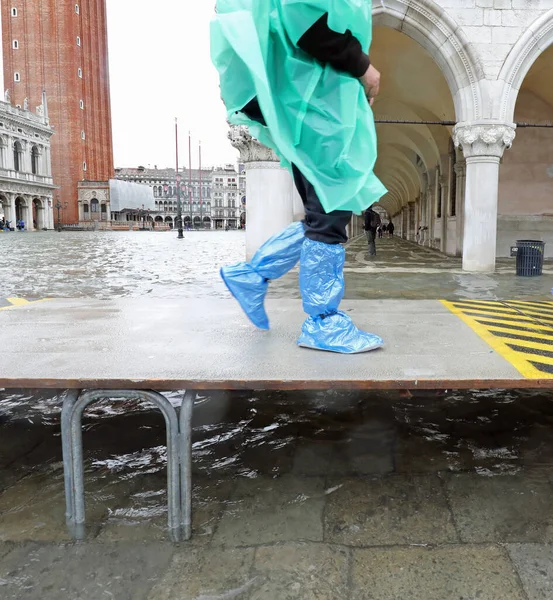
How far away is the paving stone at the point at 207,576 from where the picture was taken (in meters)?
1.62

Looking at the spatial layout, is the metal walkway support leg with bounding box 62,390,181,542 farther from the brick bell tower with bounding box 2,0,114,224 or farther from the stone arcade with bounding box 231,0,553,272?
the brick bell tower with bounding box 2,0,114,224

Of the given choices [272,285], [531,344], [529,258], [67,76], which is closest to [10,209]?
[67,76]

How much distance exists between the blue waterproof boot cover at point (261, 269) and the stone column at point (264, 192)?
8.61 m

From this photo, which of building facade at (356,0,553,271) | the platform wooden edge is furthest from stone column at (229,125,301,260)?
the platform wooden edge

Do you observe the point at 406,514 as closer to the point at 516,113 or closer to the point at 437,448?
the point at 437,448

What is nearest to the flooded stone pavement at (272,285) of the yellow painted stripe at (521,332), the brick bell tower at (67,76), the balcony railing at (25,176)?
the yellow painted stripe at (521,332)

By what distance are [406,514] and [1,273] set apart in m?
10.9

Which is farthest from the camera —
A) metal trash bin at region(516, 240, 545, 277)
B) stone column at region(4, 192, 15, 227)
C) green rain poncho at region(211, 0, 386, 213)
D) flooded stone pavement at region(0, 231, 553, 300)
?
stone column at region(4, 192, 15, 227)

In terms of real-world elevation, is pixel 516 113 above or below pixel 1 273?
above

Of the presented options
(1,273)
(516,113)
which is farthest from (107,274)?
(516,113)

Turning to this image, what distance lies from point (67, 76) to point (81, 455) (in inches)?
3007

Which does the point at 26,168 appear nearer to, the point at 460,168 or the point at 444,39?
the point at 460,168

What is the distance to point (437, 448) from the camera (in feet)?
8.90

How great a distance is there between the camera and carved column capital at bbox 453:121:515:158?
1037cm
